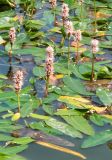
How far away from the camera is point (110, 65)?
3.05 metres

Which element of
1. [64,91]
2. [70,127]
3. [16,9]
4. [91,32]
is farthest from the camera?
[16,9]

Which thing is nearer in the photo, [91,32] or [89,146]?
[89,146]

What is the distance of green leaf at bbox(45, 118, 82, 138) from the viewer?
236cm

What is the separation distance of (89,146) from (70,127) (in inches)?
7.5

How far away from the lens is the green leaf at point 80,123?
238 centimetres

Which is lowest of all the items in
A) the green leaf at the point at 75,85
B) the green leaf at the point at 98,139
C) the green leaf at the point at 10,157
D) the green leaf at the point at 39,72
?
the green leaf at the point at 10,157

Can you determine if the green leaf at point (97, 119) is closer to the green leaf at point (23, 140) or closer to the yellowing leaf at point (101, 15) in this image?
the green leaf at point (23, 140)

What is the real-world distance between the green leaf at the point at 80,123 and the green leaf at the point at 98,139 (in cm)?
5

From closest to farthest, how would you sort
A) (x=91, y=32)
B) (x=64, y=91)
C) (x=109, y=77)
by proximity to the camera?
(x=64, y=91) → (x=109, y=77) → (x=91, y=32)

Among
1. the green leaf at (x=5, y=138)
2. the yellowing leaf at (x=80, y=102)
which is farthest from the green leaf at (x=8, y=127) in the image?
the yellowing leaf at (x=80, y=102)

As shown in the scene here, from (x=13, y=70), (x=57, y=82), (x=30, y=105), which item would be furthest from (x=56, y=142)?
(x=13, y=70)

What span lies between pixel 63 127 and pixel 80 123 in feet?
0.32

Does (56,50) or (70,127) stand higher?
(56,50)

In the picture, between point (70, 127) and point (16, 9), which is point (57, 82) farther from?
point (16, 9)
